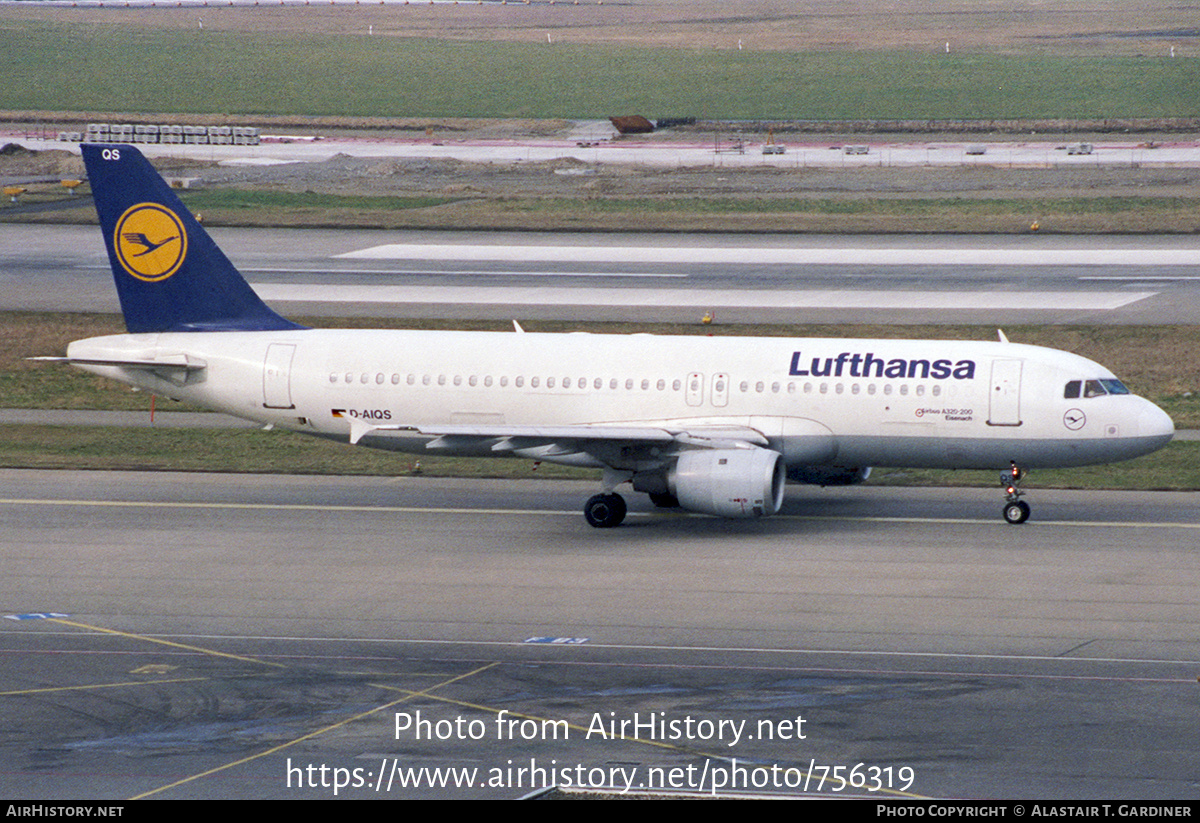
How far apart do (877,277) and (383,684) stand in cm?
4057

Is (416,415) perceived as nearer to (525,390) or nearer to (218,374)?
(525,390)

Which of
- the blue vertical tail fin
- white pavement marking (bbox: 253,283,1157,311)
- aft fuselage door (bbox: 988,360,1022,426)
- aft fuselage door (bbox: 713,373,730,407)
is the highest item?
white pavement marking (bbox: 253,283,1157,311)

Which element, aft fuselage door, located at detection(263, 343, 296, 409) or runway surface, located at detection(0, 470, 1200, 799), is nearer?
runway surface, located at detection(0, 470, 1200, 799)

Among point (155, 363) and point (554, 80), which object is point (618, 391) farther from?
point (554, 80)

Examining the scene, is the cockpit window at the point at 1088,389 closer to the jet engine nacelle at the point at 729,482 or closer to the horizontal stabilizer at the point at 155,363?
the jet engine nacelle at the point at 729,482

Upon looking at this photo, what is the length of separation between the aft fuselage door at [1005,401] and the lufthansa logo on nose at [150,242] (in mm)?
18767

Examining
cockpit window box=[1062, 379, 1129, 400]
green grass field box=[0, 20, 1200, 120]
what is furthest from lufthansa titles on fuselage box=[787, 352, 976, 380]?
green grass field box=[0, 20, 1200, 120]

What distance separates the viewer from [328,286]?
59.9 meters

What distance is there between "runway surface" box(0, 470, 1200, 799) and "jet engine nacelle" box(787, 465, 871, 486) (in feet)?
2.75

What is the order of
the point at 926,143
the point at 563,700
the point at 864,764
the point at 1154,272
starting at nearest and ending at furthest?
the point at 864,764 < the point at 563,700 < the point at 1154,272 < the point at 926,143

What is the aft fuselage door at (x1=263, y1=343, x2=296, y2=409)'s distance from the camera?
35875 millimetres

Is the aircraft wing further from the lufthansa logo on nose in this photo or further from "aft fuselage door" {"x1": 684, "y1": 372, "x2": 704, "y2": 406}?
the lufthansa logo on nose

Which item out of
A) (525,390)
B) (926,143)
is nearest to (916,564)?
(525,390)

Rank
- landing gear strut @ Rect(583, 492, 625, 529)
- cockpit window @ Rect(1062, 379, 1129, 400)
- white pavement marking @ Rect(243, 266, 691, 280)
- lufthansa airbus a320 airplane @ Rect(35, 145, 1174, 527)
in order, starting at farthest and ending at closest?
white pavement marking @ Rect(243, 266, 691, 280), landing gear strut @ Rect(583, 492, 625, 529), cockpit window @ Rect(1062, 379, 1129, 400), lufthansa airbus a320 airplane @ Rect(35, 145, 1174, 527)
